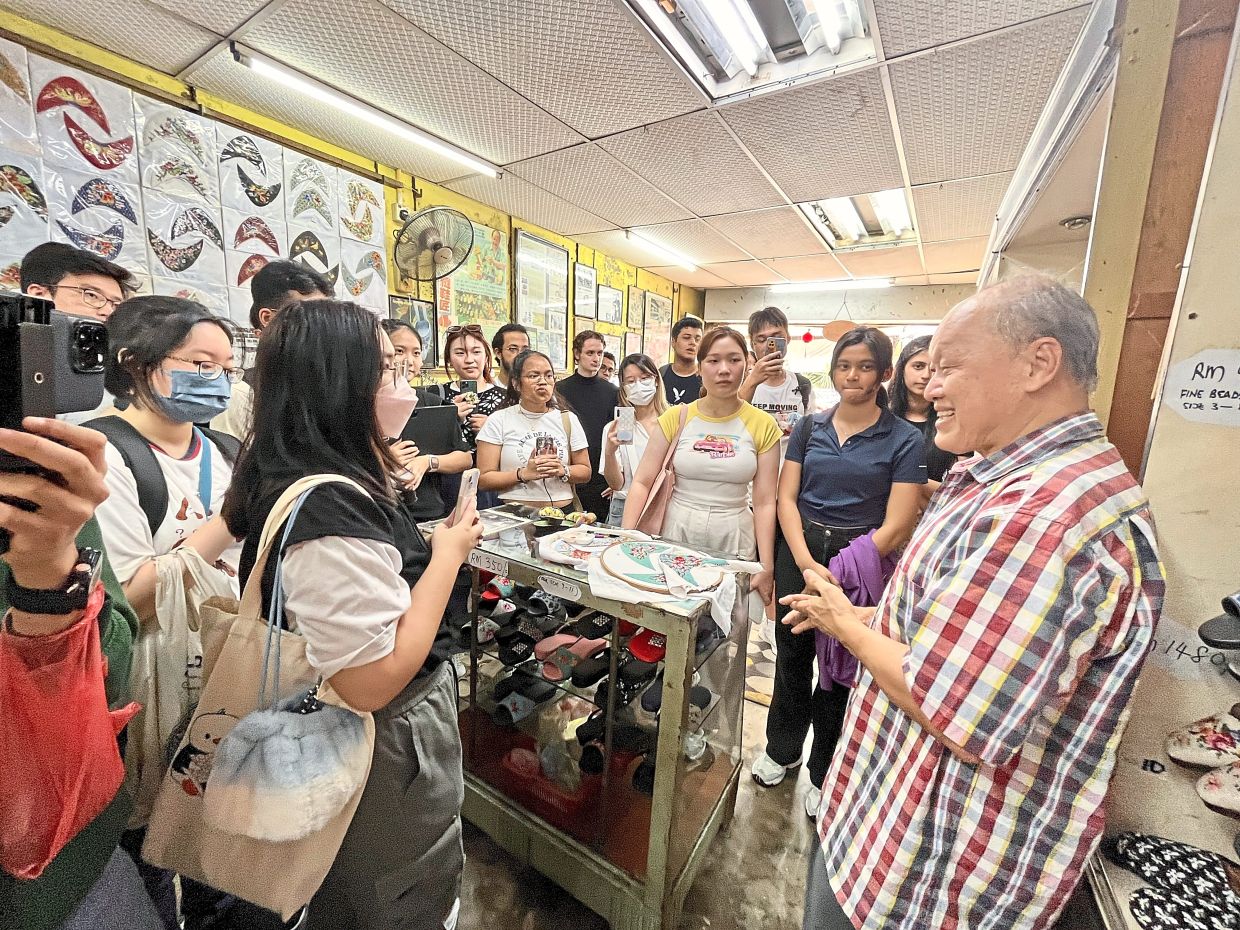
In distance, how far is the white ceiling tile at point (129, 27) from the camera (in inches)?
72.8

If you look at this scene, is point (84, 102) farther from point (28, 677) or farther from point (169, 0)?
point (28, 677)

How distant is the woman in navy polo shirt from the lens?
1667 mm

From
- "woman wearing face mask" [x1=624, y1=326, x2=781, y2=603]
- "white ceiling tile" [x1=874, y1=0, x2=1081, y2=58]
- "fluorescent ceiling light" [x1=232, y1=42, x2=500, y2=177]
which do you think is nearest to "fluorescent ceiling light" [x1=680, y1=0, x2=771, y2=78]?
"white ceiling tile" [x1=874, y1=0, x2=1081, y2=58]

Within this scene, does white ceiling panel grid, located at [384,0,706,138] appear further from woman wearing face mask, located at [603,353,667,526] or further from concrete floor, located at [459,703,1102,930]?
concrete floor, located at [459,703,1102,930]

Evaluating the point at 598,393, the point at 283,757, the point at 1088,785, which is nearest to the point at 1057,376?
the point at 1088,785

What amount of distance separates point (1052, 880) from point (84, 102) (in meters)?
3.89

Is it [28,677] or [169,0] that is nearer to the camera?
[28,677]

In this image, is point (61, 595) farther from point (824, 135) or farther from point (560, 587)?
point (824, 135)

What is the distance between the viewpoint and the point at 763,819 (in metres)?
1.81

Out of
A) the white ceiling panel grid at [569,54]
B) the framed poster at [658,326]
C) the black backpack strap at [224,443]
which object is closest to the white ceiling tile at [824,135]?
the white ceiling panel grid at [569,54]

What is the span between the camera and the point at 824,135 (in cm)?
262

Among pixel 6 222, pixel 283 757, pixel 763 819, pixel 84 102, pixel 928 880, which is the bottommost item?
pixel 763 819

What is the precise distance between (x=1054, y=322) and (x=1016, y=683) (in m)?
0.56

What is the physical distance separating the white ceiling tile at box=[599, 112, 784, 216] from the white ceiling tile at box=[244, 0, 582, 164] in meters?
0.42
